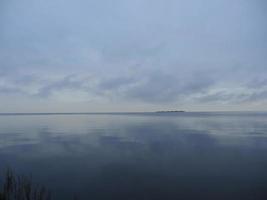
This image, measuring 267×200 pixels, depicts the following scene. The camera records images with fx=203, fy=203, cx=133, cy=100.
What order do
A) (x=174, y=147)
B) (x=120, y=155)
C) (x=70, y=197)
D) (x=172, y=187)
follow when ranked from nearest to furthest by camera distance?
(x=70, y=197), (x=172, y=187), (x=120, y=155), (x=174, y=147)

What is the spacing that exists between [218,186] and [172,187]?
292 cm

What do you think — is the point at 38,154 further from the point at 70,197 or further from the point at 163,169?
the point at 163,169

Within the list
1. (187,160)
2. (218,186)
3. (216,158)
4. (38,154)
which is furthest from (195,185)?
(38,154)

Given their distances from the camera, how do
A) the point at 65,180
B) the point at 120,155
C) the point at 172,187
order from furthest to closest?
the point at 120,155, the point at 65,180, the point at 172,187

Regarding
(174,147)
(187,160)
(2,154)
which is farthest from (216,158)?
(2,154)

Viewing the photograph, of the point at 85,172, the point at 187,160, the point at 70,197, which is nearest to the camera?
the point at 70,197

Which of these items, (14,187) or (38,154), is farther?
(38,154)

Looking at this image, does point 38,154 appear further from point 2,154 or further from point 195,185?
point 195,185

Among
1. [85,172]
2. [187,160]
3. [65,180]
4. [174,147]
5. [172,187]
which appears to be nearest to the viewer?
[172,187]

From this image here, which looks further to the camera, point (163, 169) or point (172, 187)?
point (163, 169)

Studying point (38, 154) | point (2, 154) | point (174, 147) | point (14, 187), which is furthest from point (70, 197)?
point (174, 147)

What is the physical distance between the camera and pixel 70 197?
11531mm

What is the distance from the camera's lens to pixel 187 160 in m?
18.5

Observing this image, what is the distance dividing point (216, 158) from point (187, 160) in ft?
9.73
